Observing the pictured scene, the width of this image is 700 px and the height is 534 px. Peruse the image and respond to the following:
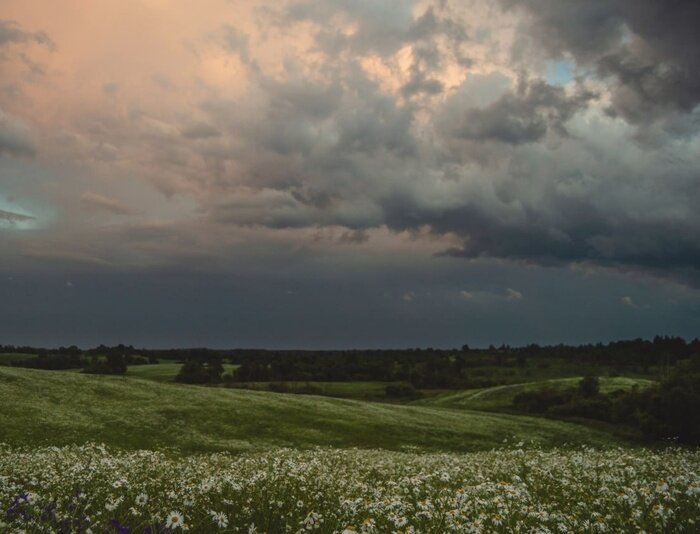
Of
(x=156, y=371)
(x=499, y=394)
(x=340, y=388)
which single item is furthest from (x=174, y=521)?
(x=156, y=371)

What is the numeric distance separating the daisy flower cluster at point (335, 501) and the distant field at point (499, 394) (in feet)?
285

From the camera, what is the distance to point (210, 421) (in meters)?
45.7

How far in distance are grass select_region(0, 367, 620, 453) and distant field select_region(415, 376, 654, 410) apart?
1349 inches

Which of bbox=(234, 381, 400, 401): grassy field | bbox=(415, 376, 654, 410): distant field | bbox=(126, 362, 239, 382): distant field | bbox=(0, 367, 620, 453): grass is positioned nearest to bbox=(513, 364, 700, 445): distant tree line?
bbox=(415, 376, 654, 410): distant field

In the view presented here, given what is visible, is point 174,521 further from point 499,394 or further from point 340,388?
point 340,388

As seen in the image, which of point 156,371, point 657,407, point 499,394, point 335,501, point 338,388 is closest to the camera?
point 335,501

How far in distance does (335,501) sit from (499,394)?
10461cm

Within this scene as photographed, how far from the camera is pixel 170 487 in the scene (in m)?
11.9

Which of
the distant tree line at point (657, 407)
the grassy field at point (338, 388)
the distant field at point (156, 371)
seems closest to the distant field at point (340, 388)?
the grassy field at point (338, 388)

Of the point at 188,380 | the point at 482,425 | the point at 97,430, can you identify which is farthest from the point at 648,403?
the point at 188,380

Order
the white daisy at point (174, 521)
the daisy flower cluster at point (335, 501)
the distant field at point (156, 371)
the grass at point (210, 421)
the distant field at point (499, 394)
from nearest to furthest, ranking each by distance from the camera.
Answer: the white daisy at point (174, 521) → the daisy flower cluster at point (335, 501) → the grass at point (210, 421) → the distant field at point (499, 394) → the distant field at point (156, 371)

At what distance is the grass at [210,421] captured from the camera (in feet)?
125

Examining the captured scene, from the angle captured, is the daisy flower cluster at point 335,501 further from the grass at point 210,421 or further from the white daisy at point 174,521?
the grass at point 210,421

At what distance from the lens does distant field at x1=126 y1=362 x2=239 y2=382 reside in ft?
373
